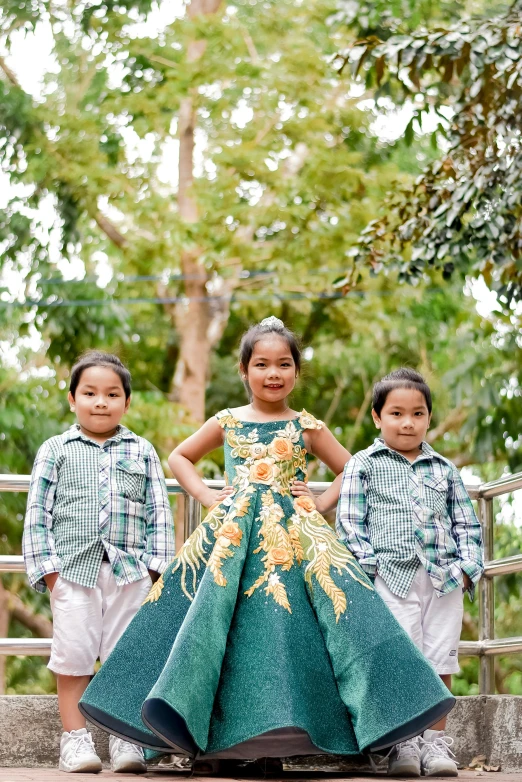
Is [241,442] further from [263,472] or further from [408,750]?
[408,750]

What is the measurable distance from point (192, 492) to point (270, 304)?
30.2ft

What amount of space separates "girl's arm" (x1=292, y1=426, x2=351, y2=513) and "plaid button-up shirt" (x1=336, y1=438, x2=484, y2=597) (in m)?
0.10

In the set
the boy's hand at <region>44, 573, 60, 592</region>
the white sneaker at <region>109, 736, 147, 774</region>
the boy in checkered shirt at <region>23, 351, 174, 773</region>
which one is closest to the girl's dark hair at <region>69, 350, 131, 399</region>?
the boy in checkered shirt at <region>23, 351, 174, 773</region>

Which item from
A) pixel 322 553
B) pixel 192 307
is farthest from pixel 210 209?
pixel 322 553

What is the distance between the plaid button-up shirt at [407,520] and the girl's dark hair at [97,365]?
98 centimetres

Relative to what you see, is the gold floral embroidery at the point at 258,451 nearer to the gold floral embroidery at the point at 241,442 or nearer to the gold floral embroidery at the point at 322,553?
the gold floral embroidery at the point at 241,442

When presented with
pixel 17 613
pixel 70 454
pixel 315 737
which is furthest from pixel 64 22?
pixel 315 737

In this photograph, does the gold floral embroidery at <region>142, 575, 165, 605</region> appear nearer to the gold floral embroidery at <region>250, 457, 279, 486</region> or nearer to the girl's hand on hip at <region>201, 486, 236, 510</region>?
the girl's hand on hip at <region>201, 486, 236, 510</region>

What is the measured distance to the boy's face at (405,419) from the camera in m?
4.80

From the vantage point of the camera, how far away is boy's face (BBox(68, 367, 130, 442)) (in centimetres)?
479

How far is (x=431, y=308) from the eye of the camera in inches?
578

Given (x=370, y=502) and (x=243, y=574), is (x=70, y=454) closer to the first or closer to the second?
(x=243, y=574)

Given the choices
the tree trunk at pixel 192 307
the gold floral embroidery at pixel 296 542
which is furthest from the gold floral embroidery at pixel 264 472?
the tree trunk at pixel 192 307

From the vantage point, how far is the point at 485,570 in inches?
213
